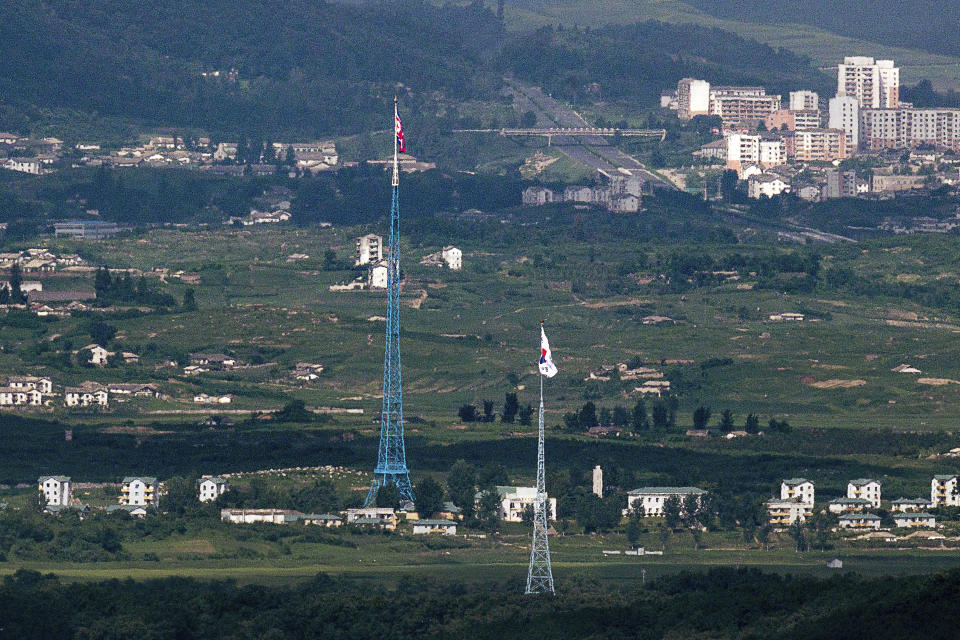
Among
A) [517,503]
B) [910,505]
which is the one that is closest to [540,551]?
[517,503]

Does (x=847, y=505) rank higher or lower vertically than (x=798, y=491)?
lower

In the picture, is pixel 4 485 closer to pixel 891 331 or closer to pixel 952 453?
pixel 952 453

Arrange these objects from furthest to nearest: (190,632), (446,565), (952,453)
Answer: (952,453) → (446,565) → (190,632)

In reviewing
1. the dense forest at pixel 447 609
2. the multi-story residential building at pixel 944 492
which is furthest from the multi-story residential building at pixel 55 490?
the multi-story residential building at pixel 944 492

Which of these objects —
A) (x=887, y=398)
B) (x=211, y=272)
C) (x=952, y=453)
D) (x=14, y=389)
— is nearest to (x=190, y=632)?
(x=952, y=453)

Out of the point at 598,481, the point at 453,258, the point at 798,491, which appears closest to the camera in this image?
the point at 798,491

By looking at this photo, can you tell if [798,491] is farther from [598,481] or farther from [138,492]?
[138,492]

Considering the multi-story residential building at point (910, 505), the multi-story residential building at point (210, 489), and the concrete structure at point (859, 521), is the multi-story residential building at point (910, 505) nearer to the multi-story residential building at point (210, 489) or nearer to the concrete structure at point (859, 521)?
the concrete structure at point (859, 521)
